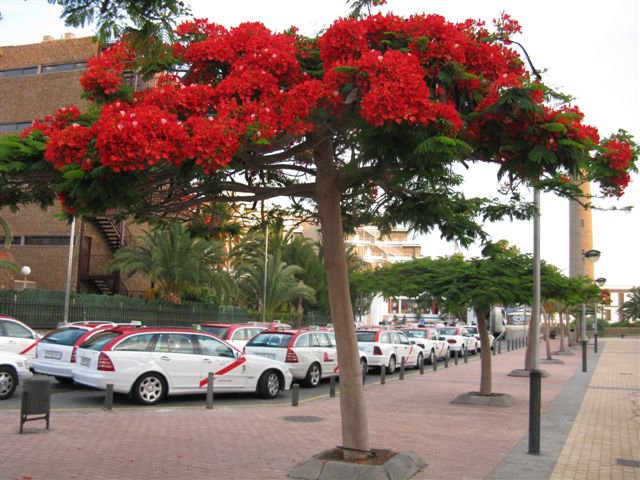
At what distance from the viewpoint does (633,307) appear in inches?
3369

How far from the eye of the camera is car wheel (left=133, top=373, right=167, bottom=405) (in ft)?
43.7

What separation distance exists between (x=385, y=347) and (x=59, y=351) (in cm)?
1088

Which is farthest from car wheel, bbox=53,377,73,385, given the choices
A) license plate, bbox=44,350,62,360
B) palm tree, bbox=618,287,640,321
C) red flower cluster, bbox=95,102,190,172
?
palm tree, bbox=618,287,640,321

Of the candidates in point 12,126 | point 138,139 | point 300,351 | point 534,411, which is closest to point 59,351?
point 300,351

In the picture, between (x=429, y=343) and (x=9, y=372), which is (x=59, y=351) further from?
(x=429, y=343)

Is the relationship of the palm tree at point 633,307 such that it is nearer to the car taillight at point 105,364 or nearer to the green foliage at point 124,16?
the car taillight at point 105,364

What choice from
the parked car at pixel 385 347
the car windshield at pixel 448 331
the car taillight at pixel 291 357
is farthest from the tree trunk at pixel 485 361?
the car windshield at pixel 448 331

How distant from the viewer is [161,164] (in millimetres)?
6039

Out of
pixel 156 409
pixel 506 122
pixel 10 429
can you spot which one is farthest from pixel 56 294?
pixel 506 122

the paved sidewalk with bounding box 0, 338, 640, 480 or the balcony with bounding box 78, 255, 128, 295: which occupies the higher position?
the balcony with bounding box 78, 255, 128, 295

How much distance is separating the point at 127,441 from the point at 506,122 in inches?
265

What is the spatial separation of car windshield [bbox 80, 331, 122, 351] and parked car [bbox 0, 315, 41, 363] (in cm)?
216

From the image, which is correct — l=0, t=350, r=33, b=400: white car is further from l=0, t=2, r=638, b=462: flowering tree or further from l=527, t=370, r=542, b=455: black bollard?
l=527, t=370, r=542, b=455: black bollard

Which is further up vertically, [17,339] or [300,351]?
[17,339]
